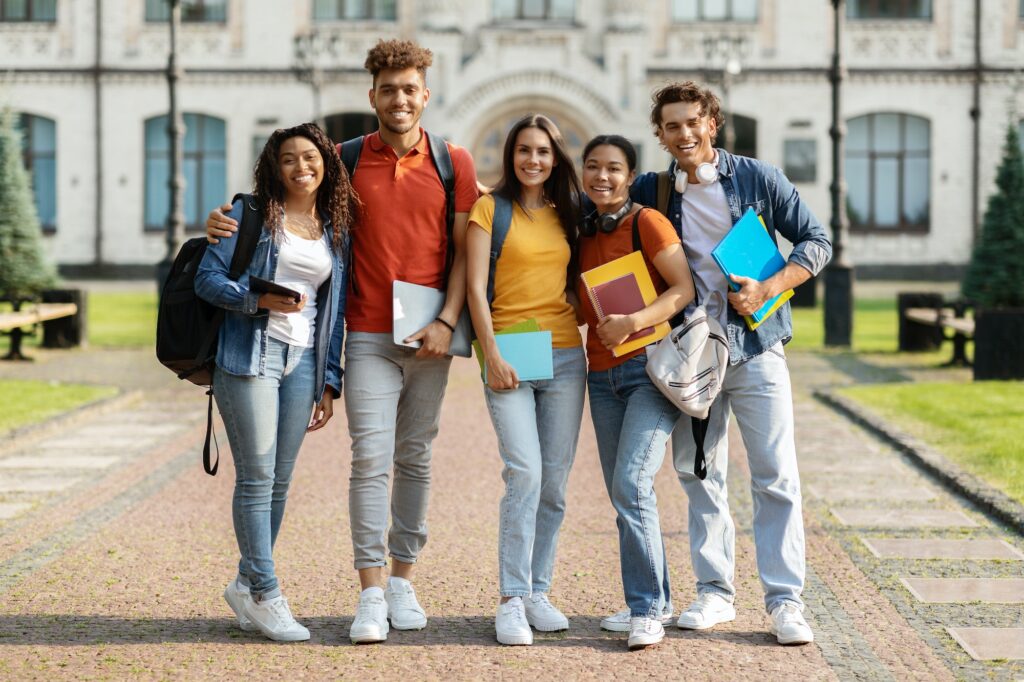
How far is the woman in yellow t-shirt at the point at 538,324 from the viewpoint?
18.5ft

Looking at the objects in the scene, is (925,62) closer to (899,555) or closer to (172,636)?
(899,555)

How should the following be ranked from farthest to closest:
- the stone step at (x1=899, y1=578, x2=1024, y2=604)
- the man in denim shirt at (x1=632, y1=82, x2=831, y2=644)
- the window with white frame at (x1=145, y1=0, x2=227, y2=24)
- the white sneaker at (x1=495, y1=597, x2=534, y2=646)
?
the window with white frame at (x1=145, y1=0, x2=227, y2=24) → the stone step at (x1=899, y1=578, x2=1024, y2=604) → the man in denim shirt at (x1=632, y1=82, x2=831, y2=644) → the white sneaker at (x1=495, y1=597, x2=534, y2=646)

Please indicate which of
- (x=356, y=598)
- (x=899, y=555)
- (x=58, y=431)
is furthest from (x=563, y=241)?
(x=58, y=431)

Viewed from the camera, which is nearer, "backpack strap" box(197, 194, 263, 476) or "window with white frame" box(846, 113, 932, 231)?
"backpack strap" box(197, 194, 263, 476)

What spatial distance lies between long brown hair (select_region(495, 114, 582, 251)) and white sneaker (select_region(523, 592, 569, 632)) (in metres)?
1.33

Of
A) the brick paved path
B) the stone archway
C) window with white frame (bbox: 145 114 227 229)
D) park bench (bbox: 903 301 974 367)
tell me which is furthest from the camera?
window with white frame (bbox: 145 114 227 229)

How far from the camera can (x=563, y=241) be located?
18.7ft

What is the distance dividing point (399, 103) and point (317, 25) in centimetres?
3045

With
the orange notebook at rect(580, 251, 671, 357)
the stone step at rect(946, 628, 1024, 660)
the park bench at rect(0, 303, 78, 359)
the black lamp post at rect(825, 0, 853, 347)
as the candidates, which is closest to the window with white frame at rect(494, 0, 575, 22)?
the black lamp post at rect(825, 0, 853, 347)

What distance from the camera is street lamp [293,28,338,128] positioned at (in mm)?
34125

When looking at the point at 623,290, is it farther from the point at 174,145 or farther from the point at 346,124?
the point at 346,124

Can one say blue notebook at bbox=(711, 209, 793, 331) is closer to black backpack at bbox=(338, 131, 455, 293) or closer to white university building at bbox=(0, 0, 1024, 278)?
black backpack at bbox=(338, 131, 455, 293)

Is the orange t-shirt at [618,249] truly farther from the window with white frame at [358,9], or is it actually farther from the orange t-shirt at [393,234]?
the window with white frame at [358,9]

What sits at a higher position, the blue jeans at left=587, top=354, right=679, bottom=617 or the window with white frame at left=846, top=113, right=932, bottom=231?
the window with white frame at left=846, top=113, right=932, bottom=231
